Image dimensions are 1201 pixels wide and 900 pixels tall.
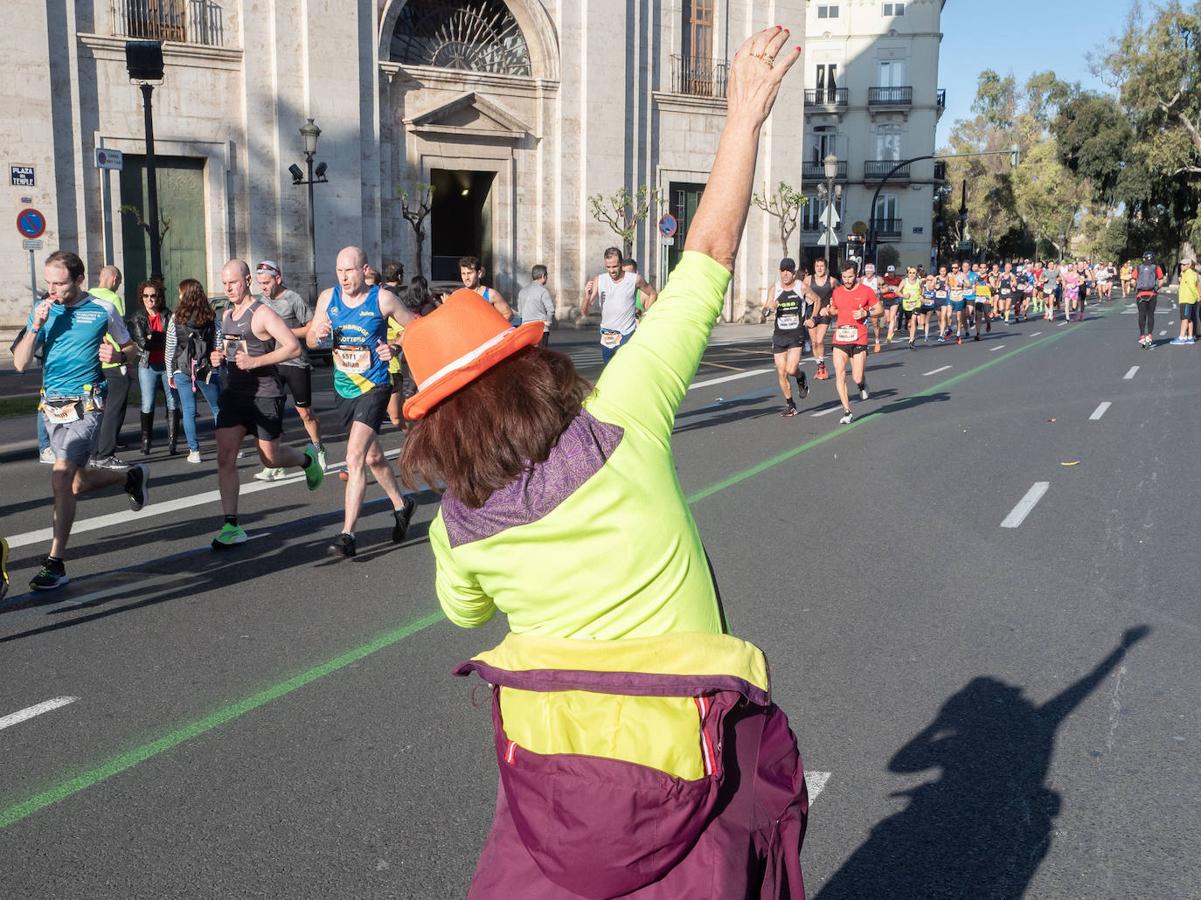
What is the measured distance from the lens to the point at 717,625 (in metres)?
2.16

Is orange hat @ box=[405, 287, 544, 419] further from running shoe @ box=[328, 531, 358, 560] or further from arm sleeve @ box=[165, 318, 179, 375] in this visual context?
arm sleeve @ box=[165, 318, 179, 375]

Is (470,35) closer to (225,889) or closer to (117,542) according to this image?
(117,542)

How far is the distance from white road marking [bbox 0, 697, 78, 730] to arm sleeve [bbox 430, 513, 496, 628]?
3.66 m

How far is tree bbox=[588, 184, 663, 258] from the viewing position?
117 feet

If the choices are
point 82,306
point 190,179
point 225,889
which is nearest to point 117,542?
point 82,306

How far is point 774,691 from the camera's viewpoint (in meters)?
5.30

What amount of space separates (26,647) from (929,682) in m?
4.41

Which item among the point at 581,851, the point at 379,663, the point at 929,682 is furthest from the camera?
the point at 379,663

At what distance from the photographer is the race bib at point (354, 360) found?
8.29 meters

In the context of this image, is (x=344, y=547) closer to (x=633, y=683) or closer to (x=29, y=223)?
(x=633, y=683)

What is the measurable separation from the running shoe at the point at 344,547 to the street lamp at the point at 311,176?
20.4 metres

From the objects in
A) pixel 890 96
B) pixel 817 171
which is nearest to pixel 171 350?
pixel 817 171

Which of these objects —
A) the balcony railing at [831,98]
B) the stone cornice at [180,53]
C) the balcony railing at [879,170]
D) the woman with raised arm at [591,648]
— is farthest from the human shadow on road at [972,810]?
the balcony railing at [831,98]

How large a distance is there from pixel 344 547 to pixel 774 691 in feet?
12.2
